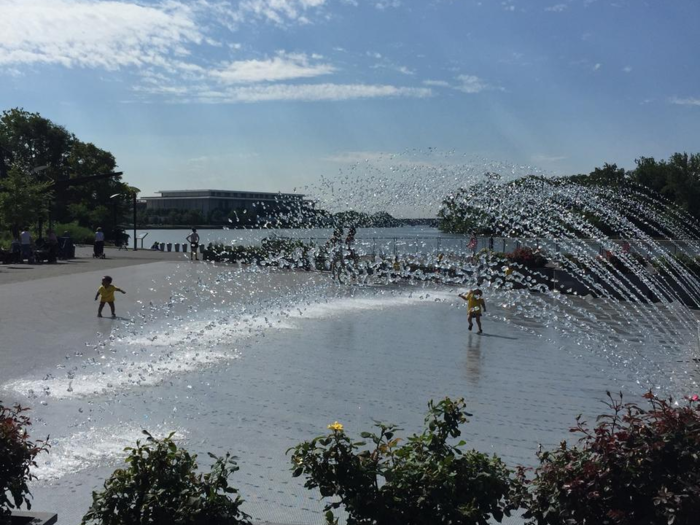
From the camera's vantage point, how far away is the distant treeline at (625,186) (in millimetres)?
23703

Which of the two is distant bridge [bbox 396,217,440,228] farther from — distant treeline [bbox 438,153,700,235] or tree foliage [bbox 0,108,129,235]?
tree foliage [bbox 0,108,129,235]

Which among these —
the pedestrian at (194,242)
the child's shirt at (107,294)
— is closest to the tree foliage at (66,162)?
the pedestrian at (194,242)

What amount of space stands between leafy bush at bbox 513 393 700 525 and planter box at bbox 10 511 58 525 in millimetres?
2649

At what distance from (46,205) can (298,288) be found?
22.3 metres

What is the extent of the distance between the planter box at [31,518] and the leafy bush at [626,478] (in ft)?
8.69

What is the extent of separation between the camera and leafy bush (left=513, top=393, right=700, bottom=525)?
3.24 metres

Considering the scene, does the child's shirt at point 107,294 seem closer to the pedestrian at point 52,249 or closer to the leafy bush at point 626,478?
the leafy bush at point 626,478

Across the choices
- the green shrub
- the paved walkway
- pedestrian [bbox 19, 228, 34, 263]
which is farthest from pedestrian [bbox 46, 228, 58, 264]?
the green shrub

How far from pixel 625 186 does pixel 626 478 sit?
58.2 meters

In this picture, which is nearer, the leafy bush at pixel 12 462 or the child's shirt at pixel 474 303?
the leafy bush at pixel 12 462

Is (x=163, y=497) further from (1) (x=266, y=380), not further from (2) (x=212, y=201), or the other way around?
(2) (x=212, y=201)

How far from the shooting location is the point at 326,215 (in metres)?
26.7

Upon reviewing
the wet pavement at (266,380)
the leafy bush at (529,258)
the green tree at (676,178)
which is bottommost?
the wet pavement at (266,380)

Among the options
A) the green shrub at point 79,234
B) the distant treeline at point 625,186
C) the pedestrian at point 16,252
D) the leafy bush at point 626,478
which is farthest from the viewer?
the green shrub at point 79,234
